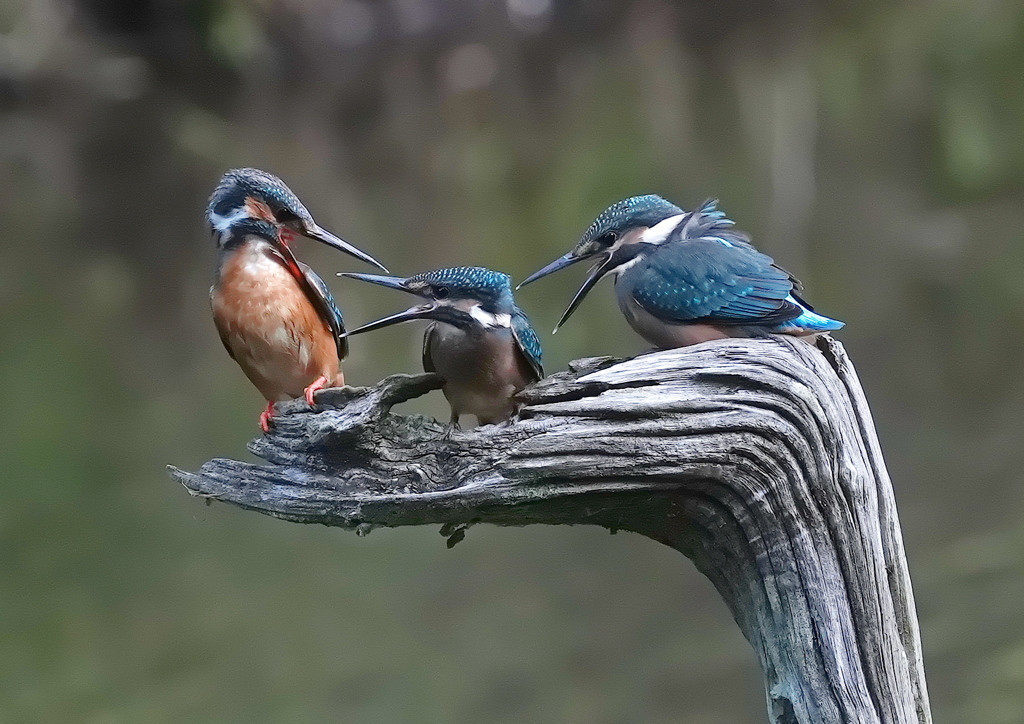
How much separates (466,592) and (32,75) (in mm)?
4738

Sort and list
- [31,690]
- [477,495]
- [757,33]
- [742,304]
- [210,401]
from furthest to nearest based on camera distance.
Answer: [757,33]
[210,401]
[31,690]
[742,304]
[477,495]

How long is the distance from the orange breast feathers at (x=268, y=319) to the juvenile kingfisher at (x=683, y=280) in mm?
465

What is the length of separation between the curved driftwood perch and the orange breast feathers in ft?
0.96

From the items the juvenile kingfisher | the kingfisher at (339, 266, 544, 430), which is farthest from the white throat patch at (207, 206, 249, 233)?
the juvenile kingfisher

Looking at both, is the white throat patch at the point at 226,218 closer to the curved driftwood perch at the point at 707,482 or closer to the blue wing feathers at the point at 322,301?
the blue wing feathers at the point at 322,301

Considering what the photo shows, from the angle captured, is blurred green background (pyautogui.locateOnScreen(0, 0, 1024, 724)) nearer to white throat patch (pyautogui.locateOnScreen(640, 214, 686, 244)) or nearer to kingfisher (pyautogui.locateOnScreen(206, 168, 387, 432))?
kingfisher (pyautogui.locateOnScreen(206, 168, 387, 432))

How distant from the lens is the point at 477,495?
4.45 feet

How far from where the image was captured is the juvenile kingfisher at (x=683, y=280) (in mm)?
1587

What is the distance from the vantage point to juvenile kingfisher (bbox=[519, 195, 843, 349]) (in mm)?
1587

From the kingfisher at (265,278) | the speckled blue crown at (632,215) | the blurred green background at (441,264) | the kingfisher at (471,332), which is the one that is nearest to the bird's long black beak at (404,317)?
the kingfisher at (471,332)

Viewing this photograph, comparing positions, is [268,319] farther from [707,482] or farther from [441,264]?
[441,264]

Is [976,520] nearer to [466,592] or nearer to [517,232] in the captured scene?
[466,592]

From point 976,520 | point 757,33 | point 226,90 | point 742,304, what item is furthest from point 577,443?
point 757,33

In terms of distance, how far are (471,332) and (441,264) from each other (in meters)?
4.34
